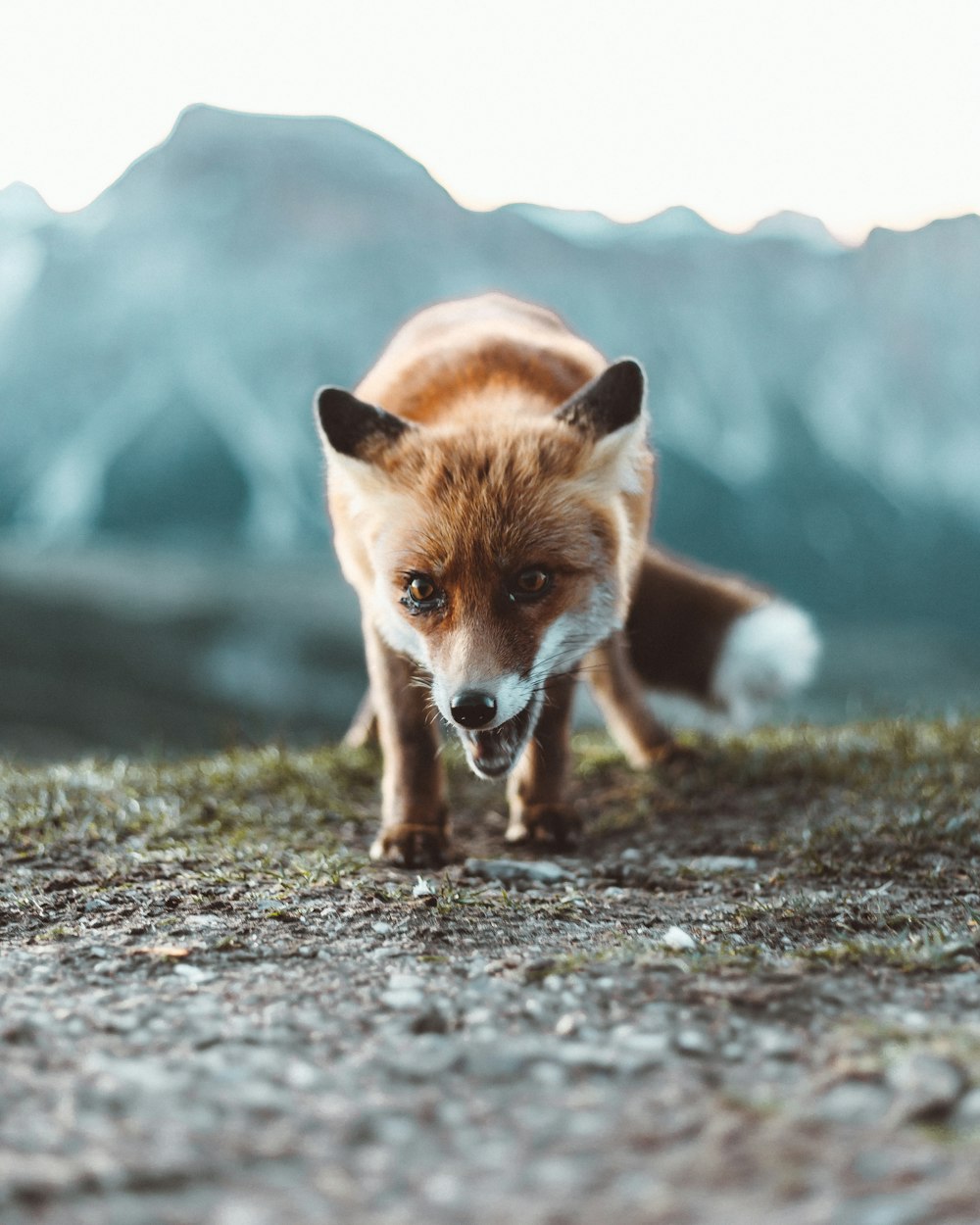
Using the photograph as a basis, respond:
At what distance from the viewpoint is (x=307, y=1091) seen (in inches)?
75.2

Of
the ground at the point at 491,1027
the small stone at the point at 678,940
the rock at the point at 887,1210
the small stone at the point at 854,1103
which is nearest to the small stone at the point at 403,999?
the ground at the point at 491,1027

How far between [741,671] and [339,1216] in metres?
4.00

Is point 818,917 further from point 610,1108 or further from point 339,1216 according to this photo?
point 339,1216

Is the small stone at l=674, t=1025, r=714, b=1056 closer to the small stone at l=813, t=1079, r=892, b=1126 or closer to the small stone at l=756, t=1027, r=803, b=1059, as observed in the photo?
the small stone at l=756, t=1027, r=803, b=1059

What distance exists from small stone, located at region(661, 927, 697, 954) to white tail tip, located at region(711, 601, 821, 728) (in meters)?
2.54

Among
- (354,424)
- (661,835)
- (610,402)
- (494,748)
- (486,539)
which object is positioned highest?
(610,402)

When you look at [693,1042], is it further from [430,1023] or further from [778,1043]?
[430,1023]

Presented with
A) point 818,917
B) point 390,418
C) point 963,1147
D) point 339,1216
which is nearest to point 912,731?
point 818,917

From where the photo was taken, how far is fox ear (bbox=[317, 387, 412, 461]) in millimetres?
3564

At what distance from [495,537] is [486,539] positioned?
3 cm

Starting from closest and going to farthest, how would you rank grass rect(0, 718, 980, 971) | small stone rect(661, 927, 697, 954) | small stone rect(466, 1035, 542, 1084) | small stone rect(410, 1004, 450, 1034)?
small stone rect(466, 1035, 542, 1084), small stone rect(410, 1004, 450, 1034), small stone rect(661, 927, 697, 954), grass rect(0, 718, 980, 971)

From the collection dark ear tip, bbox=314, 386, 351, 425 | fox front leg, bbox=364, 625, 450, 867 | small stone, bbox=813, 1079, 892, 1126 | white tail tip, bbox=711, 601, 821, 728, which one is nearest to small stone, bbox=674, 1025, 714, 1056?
small stone, bbox=813, 1079, 892, 1126

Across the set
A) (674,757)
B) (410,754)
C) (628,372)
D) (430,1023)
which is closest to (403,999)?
(430,1023)

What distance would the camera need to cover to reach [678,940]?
272 centimetres
